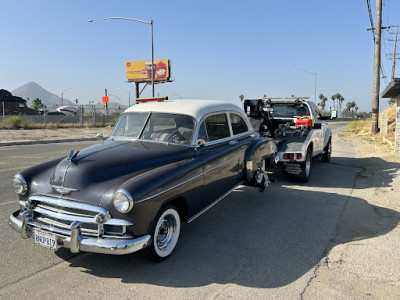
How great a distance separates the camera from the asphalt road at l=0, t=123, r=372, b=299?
3.16 m

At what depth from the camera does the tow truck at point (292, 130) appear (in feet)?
24.6

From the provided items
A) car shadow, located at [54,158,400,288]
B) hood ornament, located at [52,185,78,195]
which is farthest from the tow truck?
hood ornament, located at [52,185,78,195]

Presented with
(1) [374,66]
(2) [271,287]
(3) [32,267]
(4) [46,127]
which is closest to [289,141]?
(2) [271,287]

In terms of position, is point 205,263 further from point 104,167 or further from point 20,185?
point 20,185

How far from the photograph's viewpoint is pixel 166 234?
3.85m

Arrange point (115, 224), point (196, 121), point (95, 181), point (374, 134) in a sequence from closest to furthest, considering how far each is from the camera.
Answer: point (115, 224) < point (95, 181) < point (196, 121) < point (374, 134)

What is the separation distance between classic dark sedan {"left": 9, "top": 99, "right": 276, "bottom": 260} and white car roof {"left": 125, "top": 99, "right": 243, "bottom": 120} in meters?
0.02

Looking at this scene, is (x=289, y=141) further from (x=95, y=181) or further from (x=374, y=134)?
(x=374, y=134)

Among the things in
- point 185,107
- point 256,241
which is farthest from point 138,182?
point 256,241

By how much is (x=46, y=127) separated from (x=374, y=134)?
26251 millimetres

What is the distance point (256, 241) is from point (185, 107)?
2.17 m

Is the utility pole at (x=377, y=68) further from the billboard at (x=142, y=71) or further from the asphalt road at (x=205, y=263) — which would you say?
the billboard at (x=142, y=71)

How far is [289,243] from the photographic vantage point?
4324 millimetres

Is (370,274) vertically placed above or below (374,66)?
below
